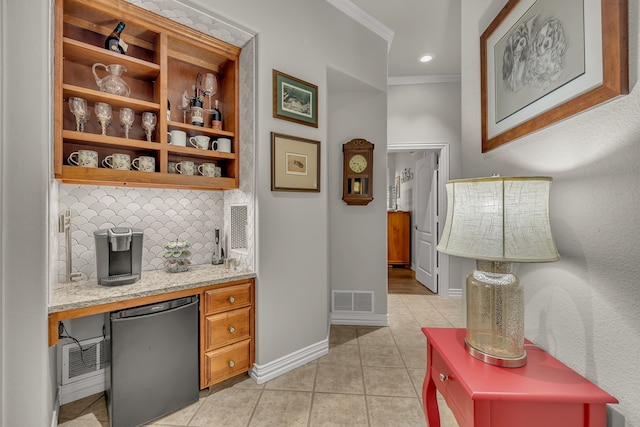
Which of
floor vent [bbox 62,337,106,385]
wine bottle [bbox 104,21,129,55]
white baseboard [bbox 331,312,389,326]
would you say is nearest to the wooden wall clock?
white baseboard [bbox 331,312,389,326]

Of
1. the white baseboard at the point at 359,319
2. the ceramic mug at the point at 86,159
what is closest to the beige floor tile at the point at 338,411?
the white baseboard at the point at 359,319

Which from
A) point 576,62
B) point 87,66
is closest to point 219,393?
point 87,66

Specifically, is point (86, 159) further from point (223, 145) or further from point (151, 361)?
point (151, 361)

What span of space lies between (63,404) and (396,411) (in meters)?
2.15

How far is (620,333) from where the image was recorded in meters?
0.83

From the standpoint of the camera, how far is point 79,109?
1668 mm

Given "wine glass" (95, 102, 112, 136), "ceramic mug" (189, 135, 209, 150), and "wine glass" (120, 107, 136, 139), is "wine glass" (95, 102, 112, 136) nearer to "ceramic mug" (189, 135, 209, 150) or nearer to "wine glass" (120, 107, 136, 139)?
"wine glass" (120, 107, 136, 139)

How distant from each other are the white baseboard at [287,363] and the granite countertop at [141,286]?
0.70 metres

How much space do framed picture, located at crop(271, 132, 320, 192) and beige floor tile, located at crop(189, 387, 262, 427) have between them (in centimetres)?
147

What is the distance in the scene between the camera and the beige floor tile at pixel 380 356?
234 cm

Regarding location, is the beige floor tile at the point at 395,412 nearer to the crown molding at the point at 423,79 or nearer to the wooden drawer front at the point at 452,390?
the wooden drawer front at the point at 452,390

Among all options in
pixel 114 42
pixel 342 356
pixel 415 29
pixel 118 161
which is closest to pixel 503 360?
pixel 342 356

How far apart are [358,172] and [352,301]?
147cm

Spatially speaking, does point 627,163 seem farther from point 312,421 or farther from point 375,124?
point 375,124
